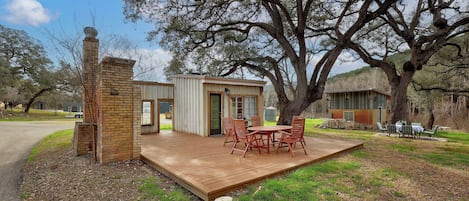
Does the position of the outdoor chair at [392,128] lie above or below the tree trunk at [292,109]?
below

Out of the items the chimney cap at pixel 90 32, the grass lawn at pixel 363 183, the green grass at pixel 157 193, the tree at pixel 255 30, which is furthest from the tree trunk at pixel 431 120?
the chimney cap at pixel 90 32

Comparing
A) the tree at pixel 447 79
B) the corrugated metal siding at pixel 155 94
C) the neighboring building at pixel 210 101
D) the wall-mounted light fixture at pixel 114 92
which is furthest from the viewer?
the tree at pixel 447 79

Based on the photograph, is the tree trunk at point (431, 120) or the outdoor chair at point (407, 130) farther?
the tree trunk at point (431, 120)

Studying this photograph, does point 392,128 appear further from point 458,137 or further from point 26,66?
point 26,66

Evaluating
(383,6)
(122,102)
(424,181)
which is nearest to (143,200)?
(122,102)

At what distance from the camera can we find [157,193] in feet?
11.9

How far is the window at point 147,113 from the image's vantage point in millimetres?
9508

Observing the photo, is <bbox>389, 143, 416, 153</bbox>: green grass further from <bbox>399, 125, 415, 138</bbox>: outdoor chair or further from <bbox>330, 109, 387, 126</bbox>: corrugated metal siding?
<bbox>330, 109, 387, 126</bbox>: corrugated metal siding

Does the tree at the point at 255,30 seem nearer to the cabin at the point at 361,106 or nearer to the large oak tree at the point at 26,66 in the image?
the cabin at the point at 361,106

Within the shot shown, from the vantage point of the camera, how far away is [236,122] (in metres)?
5.59

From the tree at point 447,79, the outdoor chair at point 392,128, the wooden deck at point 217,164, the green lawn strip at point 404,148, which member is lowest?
the green lawn strip at point 404,148

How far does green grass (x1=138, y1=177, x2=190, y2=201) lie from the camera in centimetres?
345

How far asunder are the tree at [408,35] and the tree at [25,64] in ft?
99.3

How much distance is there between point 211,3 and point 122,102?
5.49 metres
